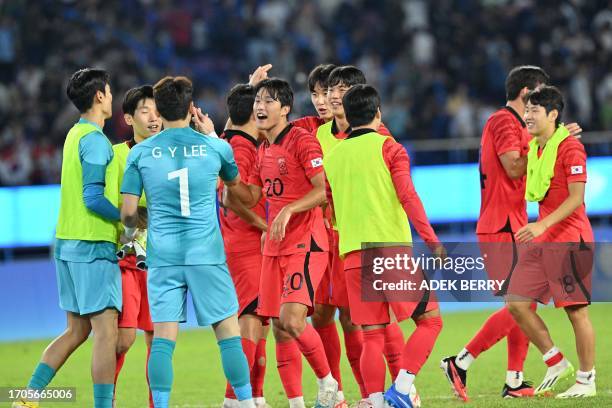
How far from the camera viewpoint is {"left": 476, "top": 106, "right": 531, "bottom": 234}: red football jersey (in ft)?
27.8

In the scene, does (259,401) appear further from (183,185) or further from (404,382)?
(183,185)

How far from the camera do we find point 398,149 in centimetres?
706

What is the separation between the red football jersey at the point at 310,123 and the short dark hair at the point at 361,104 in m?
1.26

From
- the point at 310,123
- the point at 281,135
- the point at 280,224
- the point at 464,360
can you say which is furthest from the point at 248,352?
the point at 310,123

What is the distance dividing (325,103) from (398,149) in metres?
1.37

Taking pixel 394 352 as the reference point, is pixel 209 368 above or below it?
below

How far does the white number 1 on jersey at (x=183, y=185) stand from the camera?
6.62 meters

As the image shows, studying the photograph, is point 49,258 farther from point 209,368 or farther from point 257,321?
point 257,321

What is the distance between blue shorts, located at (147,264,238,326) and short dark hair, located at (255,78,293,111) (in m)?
1.45

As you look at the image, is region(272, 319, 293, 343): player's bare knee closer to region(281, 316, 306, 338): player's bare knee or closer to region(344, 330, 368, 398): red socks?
region(281, 316, 306, 338): player's bare knee

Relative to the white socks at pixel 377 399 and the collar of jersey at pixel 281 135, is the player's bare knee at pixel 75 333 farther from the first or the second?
the white socks at pixel 377 399

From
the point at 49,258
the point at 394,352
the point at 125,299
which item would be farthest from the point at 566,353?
the point at 49,258

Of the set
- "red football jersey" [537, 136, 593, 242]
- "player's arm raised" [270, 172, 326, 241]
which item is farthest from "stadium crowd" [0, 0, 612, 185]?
"player's arm raised" [270, 172, 326, 241]

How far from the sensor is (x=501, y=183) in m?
8.52
